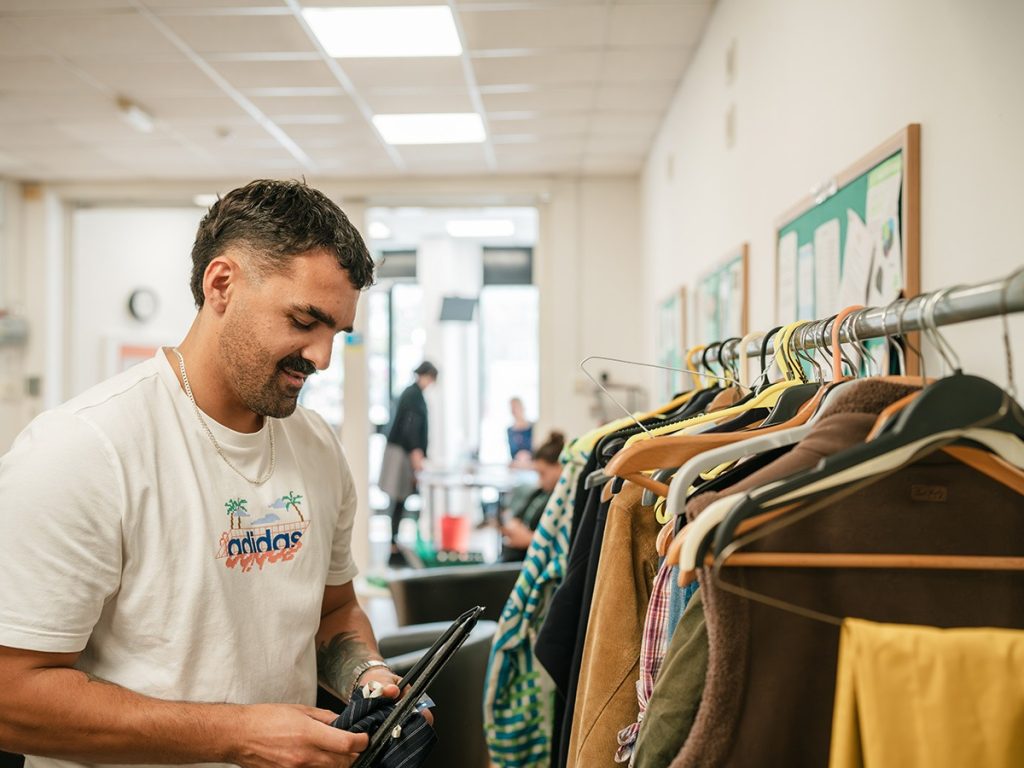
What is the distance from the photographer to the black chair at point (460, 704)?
226 cm

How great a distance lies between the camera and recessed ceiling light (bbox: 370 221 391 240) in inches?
363

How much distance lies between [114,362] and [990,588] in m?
7.45

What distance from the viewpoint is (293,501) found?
1.51 m

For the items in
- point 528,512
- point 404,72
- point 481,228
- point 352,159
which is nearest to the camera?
point 528,512

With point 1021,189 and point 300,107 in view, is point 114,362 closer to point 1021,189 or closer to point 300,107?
point 300,107

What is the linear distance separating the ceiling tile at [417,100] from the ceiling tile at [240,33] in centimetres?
69

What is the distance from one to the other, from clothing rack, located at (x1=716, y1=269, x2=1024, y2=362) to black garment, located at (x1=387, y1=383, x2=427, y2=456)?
6.09 m

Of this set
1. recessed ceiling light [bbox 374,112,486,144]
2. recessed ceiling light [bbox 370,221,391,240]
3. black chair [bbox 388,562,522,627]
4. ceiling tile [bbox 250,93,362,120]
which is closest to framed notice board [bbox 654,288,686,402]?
black chair [bbox 388,562,522,627]

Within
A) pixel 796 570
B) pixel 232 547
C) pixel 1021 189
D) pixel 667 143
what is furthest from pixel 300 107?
pixel 796 570

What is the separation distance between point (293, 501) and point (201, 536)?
0.20 m

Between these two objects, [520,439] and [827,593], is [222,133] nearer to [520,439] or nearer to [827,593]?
[520,439]

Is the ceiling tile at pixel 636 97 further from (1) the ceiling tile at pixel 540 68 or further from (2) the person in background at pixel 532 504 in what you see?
(2) the person in background at pixel 532 504

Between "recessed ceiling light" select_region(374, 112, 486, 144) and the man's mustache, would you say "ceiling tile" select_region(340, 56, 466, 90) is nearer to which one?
"recessed ceiling light" select_region(374, 112, 486, 144)

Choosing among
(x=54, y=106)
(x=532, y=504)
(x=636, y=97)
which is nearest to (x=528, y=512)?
(x=532, y=504)
